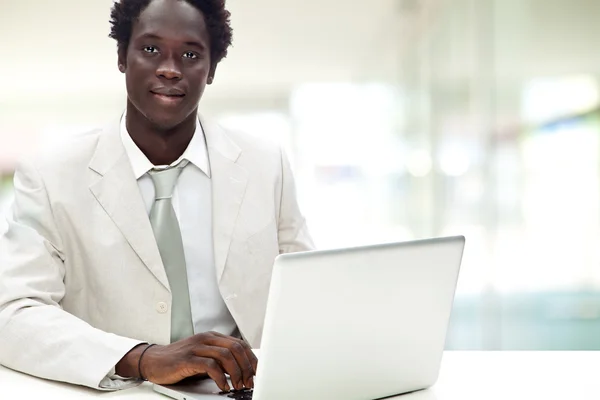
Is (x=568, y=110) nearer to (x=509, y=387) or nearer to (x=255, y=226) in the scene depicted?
(x=255, y=226)

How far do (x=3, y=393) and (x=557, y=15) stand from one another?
4.11 metres

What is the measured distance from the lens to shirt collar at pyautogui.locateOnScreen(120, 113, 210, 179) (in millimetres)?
2049

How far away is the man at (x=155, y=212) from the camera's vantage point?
6.35 feet

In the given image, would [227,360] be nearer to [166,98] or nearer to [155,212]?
[155,212]

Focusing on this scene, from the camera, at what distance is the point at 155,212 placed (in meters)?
1.99

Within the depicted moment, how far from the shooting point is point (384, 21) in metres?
4.78

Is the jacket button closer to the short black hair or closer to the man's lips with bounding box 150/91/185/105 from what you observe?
the man's lips with bounding box 150/91/185/105

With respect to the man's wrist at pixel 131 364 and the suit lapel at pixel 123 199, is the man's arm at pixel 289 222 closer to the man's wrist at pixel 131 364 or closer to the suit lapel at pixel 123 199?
the suit lapel at pixel 123 199

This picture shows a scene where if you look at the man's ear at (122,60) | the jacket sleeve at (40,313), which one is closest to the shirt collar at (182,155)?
the man's ear at (122,60)

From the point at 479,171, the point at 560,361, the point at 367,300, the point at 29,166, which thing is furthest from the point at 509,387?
the point at 479,171

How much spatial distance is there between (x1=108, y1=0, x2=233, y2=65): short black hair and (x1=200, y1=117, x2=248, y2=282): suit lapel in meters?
0.22

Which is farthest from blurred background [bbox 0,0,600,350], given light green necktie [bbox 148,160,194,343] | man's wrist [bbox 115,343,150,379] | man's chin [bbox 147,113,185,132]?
man's wrist [bbox 115,343,150,379]

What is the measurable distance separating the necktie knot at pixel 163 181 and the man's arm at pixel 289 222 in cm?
36

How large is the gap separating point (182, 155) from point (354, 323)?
3.22ft
